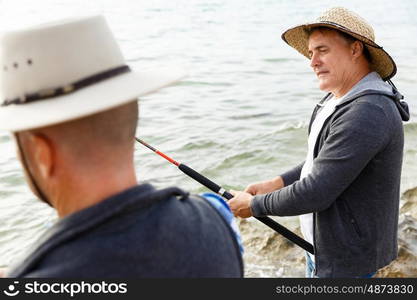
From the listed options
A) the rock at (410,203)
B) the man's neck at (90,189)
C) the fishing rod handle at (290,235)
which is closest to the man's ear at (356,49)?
the fishing rod handle at (290,235)

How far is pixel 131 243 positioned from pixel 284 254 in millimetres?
3947

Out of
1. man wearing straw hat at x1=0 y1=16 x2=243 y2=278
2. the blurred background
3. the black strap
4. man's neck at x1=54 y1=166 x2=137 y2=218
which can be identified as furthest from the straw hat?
man's neck at x1=54 y1=166 x2=137 y2=218

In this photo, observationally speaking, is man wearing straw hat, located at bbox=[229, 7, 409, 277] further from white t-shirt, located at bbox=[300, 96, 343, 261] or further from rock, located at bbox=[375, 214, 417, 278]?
rock, located at bbox=[375, 214, 417, 278]

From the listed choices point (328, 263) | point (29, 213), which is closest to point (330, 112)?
point (328, 263)

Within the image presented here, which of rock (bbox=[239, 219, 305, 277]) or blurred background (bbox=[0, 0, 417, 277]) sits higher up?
rock (bbox=[239, 219, 305, 277])

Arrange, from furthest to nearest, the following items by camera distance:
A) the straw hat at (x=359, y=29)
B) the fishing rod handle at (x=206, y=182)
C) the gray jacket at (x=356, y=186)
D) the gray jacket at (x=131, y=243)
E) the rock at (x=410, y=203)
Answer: the rock at (x=410, y=203) → the fishing rod handle at (x=206, y=182) → the straw hat at (x=359, y=29) → the gray jacket at (x=356, y=186) → the gray jacket at (x=131, y=243)

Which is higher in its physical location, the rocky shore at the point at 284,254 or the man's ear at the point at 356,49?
the man's ear at the point at 356,49

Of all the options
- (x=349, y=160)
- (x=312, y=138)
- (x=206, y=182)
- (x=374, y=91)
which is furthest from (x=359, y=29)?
(x=206, y=182)

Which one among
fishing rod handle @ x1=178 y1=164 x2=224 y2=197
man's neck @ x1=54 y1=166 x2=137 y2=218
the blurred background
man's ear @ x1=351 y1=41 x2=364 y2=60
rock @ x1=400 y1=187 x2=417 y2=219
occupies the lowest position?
the blurred background

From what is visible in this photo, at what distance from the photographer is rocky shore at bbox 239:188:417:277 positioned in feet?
15.4

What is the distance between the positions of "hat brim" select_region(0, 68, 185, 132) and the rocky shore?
11.7 feet

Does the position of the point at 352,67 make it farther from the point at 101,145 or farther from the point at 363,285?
the point at 101,145

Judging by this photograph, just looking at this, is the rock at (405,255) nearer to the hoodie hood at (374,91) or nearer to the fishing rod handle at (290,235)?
the fishing rod handle at (290,235)

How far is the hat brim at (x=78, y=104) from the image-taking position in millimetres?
1476
